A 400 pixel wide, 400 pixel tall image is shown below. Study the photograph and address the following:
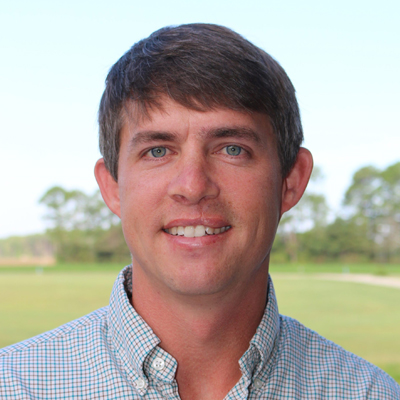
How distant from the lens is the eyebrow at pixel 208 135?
148 cm

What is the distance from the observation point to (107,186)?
180 cm

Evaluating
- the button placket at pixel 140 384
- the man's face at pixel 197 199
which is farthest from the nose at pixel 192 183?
the button placket at pixel 140 384

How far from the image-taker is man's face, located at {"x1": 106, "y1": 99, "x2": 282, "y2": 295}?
1452 millimetres

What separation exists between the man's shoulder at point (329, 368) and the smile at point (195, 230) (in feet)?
1.78

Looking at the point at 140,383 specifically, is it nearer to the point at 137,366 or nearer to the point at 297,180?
the point at 137,366

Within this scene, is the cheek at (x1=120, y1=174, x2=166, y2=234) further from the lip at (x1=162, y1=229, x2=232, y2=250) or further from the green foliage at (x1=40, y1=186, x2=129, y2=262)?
the green foliage at (x1=40, y1=186, x2=129, y2=262)

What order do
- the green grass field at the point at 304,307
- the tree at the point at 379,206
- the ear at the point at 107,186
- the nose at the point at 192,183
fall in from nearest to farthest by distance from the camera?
the nose at the point at 192,183 < the ear at the point at 107,186 < the green grass field at the point at 304,307 < the tree at the point at 379,206

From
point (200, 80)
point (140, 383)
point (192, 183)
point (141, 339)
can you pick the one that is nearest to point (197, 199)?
point (192, 183)

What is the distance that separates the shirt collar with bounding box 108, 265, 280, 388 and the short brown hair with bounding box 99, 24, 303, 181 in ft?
1.48

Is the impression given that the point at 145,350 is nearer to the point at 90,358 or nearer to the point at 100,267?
the point at 90,358

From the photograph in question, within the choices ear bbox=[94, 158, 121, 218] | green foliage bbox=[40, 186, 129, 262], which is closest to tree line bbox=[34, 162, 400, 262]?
green foliage bbox=[40, 186, 129, 262]

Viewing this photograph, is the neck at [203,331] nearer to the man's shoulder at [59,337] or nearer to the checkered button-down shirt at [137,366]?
the checkered button-down shirt at [137,366]

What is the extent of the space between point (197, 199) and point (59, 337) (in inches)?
27.2

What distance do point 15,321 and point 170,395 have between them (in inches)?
735
